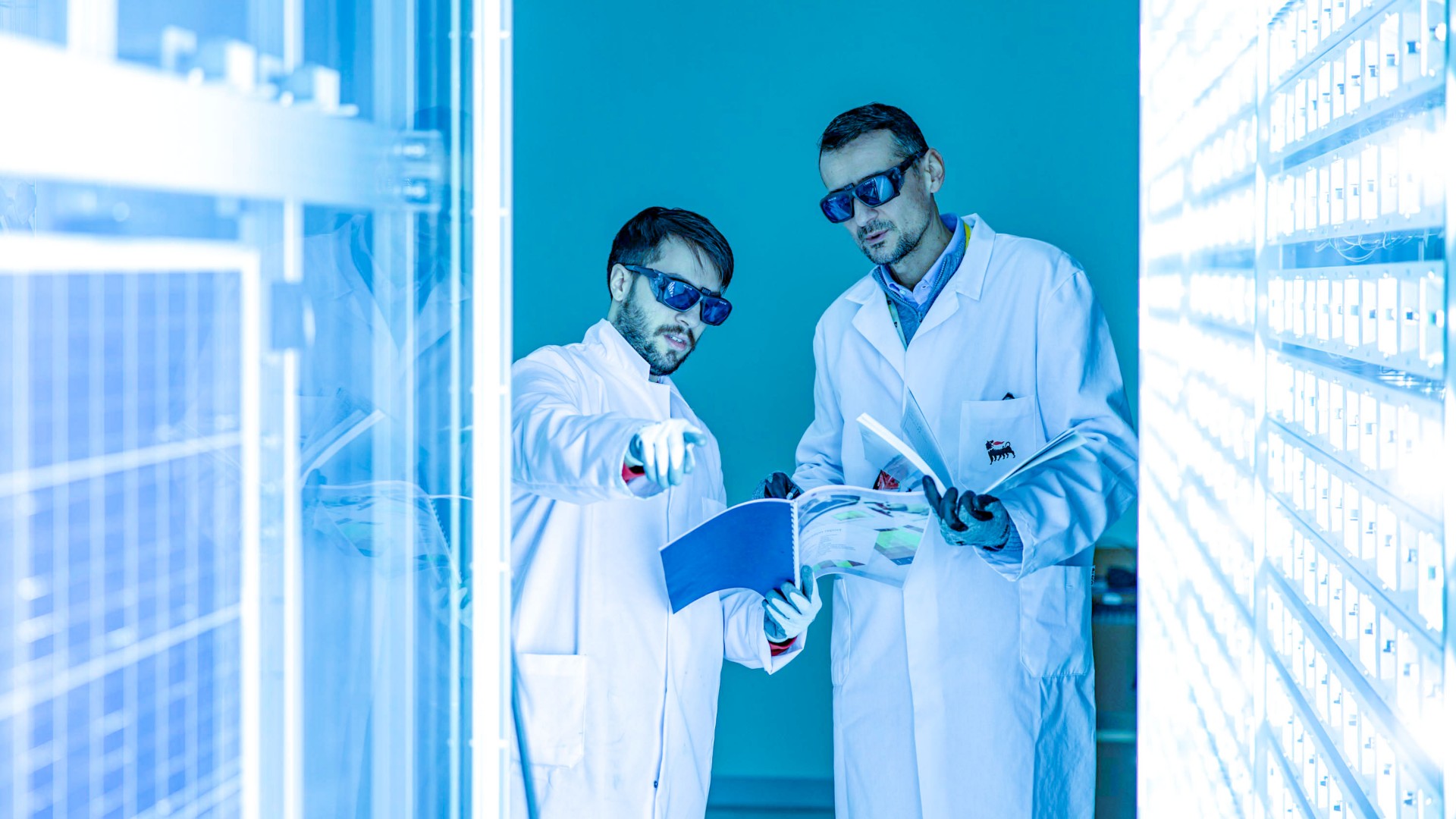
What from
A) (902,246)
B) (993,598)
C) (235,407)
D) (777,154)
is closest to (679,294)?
(902,246)

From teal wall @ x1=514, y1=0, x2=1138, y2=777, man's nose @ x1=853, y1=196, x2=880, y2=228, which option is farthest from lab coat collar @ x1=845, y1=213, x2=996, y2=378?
teal wall @ x1=514, y1=0, x2=1138, y2=777

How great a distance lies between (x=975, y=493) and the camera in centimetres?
205

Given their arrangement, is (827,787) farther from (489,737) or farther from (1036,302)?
(489,737)

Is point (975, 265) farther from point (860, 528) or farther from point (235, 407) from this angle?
point (235, 407)

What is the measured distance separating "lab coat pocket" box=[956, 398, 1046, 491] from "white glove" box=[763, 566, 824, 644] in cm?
38

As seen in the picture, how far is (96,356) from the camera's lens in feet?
1.96

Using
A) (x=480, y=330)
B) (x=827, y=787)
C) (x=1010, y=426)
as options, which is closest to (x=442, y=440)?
(x=480, y=330)

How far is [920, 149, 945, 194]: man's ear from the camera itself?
7.69 ft

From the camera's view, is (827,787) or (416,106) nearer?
(416,106)

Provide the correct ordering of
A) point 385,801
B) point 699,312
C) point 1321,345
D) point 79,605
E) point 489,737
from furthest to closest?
point 699,312
point 489,737
point 385,801
point 1321,345
point 79,605

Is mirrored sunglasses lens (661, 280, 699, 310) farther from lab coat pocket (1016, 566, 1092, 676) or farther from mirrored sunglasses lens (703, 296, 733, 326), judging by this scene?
lab coat pocket (1016, 566, 1092, 676)

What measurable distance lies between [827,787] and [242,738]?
2680 mm

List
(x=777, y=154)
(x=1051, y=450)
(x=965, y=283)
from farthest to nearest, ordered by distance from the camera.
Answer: (x=777, y=154) → (x=965, y=283) → (x=1051, y=450)

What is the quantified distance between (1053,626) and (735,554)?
64 cm
